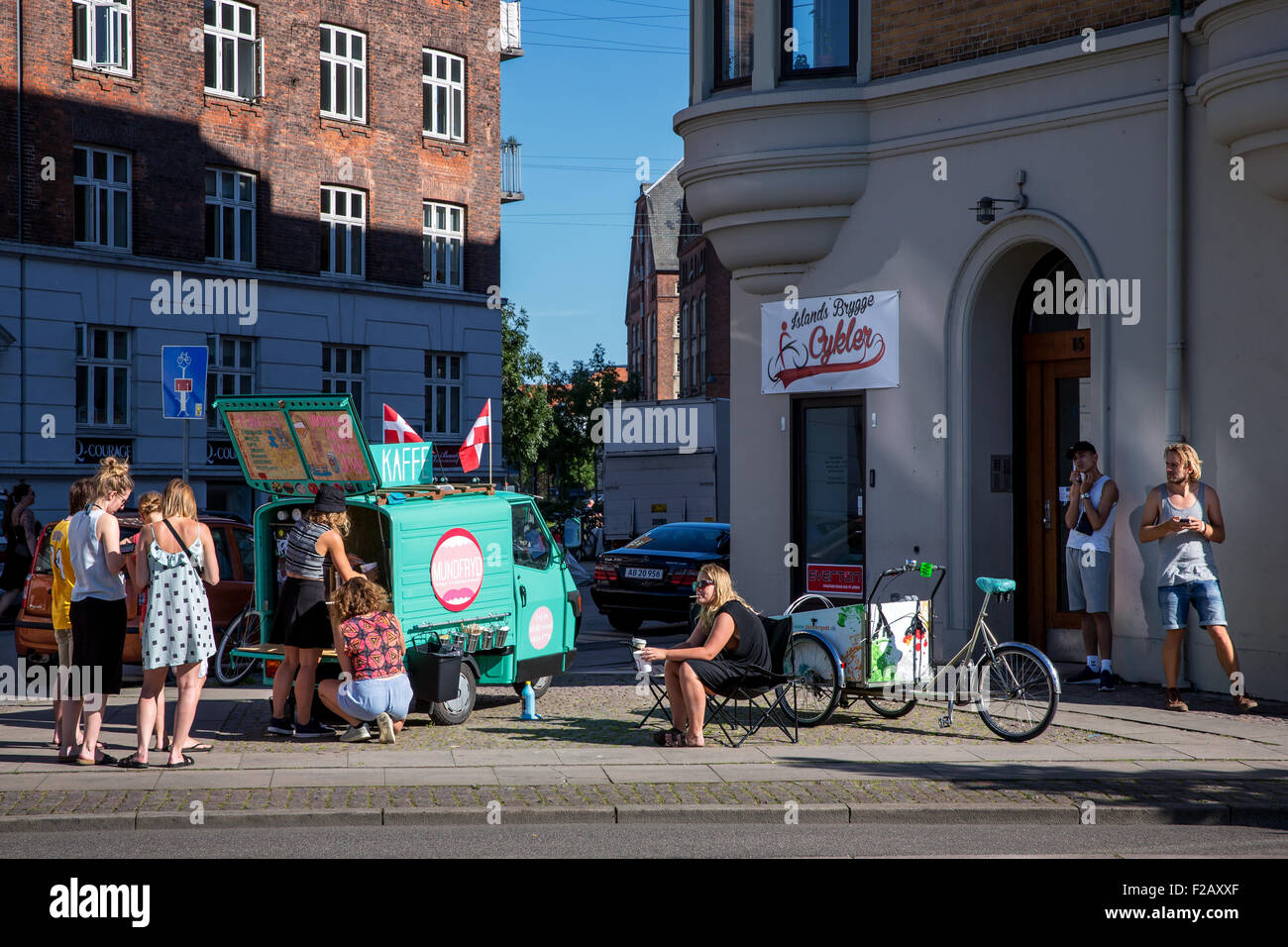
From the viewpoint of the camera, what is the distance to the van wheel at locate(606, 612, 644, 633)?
738 inches

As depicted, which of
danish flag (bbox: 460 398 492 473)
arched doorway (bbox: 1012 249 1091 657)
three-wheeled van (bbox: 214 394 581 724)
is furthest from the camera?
danish flag (bbox: 460 398 492 473)

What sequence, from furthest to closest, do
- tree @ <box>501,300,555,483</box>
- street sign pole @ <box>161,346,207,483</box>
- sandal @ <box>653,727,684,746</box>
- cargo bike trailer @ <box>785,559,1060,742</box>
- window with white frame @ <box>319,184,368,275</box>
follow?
tree @ <box>501,300,555,483</box> < window with white frame @ <box>319,184,368,275</box> < street sign pole @ <box>161,346,207,483</box> < cargo bike trailer @ <box>785,559,1060,742</box> < sandal @ <box>653,727,684,746</box>

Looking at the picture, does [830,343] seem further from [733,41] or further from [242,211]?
[242,211]

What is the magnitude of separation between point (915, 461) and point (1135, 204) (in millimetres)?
3200

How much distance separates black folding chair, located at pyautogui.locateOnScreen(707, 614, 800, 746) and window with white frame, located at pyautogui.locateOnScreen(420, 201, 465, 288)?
A: 2631 centimetres

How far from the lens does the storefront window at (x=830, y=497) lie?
580 inches

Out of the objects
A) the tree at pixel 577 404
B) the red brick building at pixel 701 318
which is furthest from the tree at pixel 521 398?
the red brick building at pixel 701 318

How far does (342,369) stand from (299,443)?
23.2 metres

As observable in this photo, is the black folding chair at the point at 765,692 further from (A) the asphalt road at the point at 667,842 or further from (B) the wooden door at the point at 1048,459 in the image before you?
(B) the wooden door at the point at 1048,459

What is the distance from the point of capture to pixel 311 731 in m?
10.1

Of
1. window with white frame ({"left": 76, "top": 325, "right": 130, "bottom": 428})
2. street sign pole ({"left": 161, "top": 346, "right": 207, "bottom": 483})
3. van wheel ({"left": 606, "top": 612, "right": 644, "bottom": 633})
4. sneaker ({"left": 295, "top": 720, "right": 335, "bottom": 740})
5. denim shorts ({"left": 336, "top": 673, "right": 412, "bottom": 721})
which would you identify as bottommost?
van wheel ({"left": 606, "top": 612, "right": 644, "bottom": 633})

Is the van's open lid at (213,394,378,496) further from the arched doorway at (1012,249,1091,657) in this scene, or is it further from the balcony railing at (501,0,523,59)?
the balcony railing at (501,0,523,59)

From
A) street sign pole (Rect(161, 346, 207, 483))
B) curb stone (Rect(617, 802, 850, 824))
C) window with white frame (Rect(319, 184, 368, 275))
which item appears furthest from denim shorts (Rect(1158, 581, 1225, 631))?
window with white frame (Rect(319, 184, 368, 275))

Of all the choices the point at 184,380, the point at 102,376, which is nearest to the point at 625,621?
the point at 184,380
